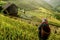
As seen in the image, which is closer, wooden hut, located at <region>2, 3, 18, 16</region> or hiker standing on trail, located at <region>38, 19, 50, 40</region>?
hiker standing on trail, located at <region>38, 19, 50, 40</region>

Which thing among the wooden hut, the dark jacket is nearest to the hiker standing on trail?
the dark jacket

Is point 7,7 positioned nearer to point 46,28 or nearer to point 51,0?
point 46,28

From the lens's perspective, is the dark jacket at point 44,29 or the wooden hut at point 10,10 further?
the wooden hut at point 10,10

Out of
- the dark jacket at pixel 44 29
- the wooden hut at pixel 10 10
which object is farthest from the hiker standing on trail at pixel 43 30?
the wooden hut at pixel 10 10

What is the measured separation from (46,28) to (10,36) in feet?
16.1

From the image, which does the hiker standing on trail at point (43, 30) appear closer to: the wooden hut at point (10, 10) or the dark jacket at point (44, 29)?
the dark jacket at point (44, 29)

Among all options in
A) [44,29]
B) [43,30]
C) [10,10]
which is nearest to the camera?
[43,30]

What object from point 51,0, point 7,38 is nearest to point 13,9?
point 7,38

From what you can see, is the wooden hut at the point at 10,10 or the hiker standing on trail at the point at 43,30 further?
the wooden hut at the point at 10,10

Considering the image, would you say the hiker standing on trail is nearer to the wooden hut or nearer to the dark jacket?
the dark jacket

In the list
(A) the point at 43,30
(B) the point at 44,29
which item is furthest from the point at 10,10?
(A) the point at 43,30

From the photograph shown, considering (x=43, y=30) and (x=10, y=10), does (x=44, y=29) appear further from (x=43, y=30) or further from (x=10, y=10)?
(x=10, y=10)

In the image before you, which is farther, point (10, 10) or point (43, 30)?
point (10, 10)

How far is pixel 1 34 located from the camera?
56.7ft
